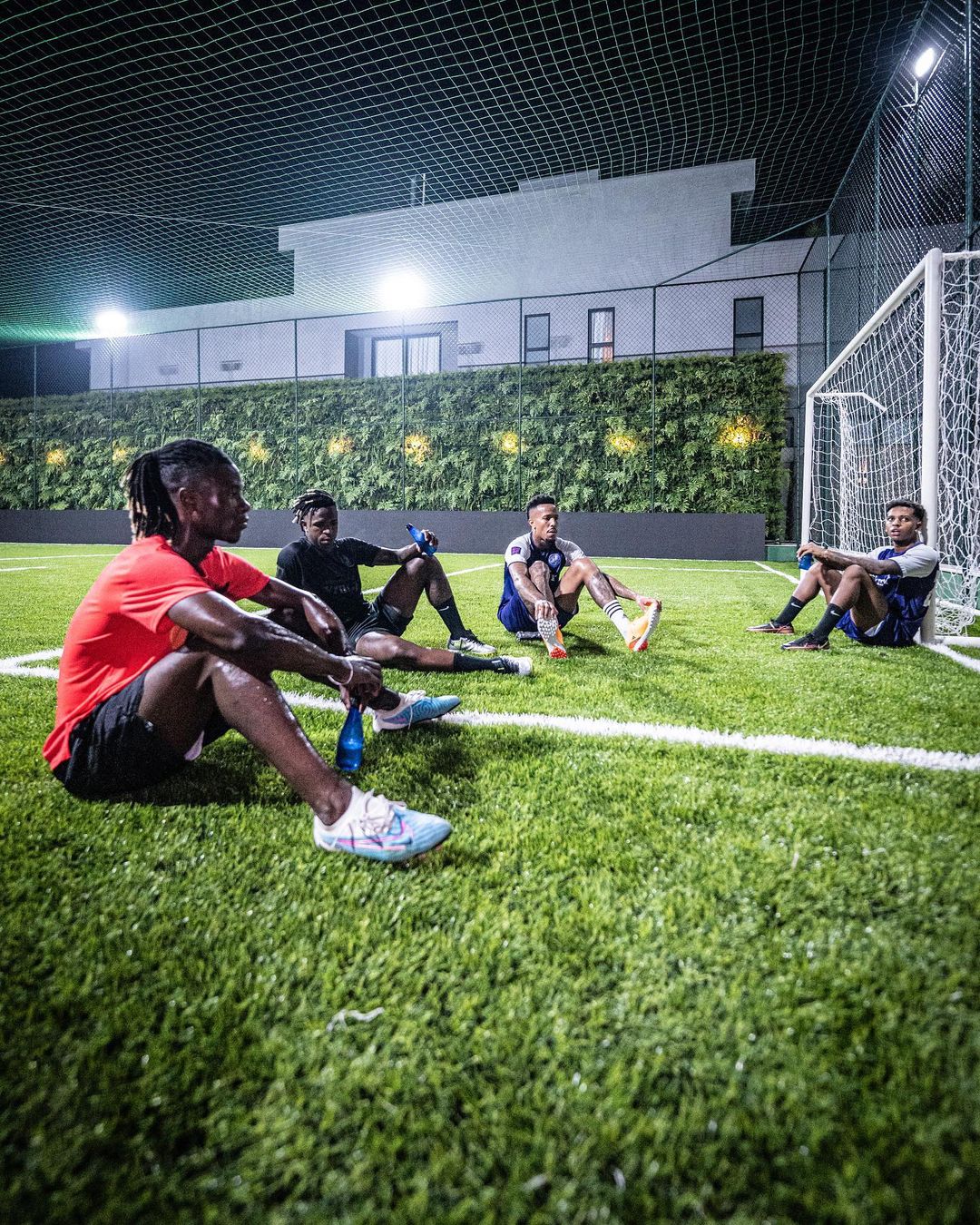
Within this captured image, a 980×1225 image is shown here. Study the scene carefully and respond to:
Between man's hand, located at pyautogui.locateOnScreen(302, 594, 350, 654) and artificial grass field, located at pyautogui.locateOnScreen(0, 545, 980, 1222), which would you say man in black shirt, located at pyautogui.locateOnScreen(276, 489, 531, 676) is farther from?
artificial grass field, located at pyautogui.locateOnScreen(0, 545, 980, 1222)

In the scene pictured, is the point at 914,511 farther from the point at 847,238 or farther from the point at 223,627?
the point at 847,238

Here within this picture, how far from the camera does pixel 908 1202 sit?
781mm

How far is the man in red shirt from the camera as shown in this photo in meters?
1.65

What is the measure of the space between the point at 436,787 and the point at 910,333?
22.5 ft

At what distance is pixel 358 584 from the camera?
3797mm

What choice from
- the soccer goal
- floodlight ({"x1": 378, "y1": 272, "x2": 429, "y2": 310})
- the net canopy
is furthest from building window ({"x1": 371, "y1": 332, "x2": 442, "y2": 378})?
the soccer goal

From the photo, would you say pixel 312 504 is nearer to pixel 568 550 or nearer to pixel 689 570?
pixel 568 550

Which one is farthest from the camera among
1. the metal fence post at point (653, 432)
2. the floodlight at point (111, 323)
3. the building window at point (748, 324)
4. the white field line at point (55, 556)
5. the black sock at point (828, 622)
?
the floodlight at point (111, 323)

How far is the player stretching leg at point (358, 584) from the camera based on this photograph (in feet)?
11.5

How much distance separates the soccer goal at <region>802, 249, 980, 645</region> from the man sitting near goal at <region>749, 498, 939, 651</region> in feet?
0.75

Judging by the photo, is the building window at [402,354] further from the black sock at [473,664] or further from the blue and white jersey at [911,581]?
the black sock at [473,664]

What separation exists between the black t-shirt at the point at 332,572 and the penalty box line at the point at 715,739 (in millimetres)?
692

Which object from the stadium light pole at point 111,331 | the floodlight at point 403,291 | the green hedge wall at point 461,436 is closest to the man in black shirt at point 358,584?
the green hedge wall at point 461,436

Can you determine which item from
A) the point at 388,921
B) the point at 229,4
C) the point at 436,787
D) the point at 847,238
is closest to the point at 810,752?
the point at 436,787
